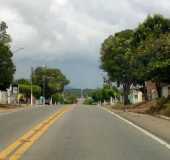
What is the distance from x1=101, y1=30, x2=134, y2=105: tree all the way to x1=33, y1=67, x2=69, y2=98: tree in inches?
3225

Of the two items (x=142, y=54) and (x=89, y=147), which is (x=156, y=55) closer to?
(x=142, y=54)

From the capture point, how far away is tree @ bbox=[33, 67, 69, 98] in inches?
6807

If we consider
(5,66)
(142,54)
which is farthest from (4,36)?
(142,54)

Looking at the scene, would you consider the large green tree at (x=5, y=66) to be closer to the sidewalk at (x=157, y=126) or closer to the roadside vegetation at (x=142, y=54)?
the roadside vegetation at (x=142, y=54)

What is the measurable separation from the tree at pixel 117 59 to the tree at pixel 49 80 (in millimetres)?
81914

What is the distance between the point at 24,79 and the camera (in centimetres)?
16775

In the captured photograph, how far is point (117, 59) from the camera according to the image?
8206cm

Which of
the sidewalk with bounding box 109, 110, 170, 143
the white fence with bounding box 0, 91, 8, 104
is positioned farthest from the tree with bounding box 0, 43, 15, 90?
the sidewalk with bounding box 109, 110, 170, 143

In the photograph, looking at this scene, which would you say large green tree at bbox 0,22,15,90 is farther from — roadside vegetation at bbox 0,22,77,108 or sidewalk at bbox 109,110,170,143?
sidewalk at bbox 109,110,170,143

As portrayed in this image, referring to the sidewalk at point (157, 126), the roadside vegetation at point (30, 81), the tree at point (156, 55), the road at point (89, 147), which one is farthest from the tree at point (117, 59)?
the road at point (89, 147)

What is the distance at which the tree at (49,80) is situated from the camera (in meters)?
173

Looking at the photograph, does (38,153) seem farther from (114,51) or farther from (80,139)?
(114,51)

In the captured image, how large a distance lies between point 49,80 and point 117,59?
10338 centimetres

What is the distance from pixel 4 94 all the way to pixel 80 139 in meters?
89.7
